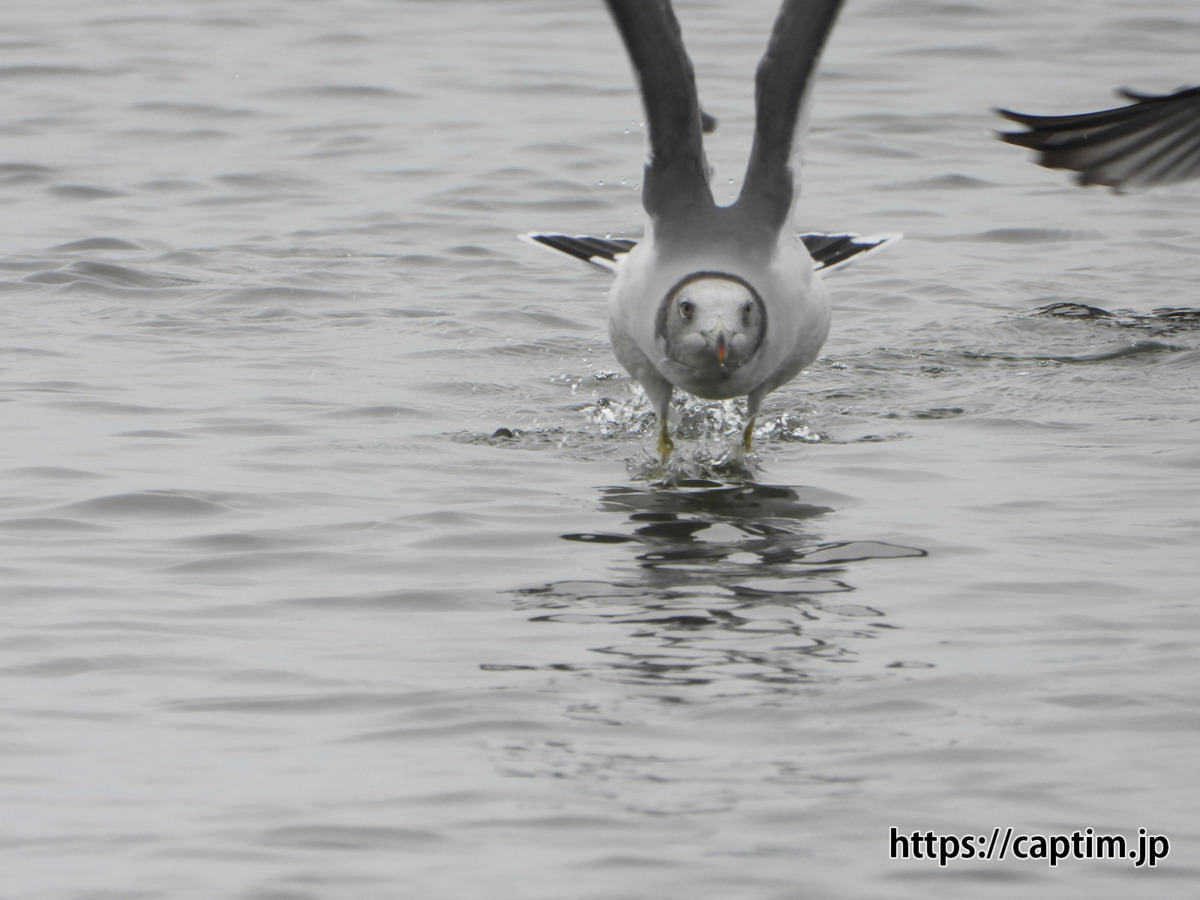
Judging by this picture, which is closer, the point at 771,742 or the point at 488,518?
the point at 771,742

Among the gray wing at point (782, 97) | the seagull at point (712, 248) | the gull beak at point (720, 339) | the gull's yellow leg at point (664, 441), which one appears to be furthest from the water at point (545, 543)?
the gray wing at point (782, 97)

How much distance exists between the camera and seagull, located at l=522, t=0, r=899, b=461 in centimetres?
792

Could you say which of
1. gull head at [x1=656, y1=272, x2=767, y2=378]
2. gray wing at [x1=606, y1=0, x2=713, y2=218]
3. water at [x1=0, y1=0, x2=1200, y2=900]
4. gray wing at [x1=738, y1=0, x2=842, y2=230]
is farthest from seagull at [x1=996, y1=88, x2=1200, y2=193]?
gull head at [x1=656, y1=272, x2=767, y2=378]

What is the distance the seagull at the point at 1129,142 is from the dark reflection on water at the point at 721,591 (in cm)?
358

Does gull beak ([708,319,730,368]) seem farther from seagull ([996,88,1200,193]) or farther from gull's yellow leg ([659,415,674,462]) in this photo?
seagull ([996,88,1200,193])

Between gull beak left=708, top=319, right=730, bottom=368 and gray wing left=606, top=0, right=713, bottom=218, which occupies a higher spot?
gray wing left=606, top=0, right=713, bottom=218

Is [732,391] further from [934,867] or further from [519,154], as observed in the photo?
[519,154]

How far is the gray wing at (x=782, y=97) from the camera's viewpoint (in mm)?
8070

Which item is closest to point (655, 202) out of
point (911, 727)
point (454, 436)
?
point (454, 436)

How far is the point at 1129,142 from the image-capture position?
1095 cm

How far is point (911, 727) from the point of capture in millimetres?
5430

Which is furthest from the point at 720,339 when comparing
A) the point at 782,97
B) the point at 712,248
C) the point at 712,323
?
the point at 782,97

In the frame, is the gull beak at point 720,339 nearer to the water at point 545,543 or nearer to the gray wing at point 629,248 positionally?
the water at point 545,543

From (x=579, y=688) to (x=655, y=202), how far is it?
3.21 meters
